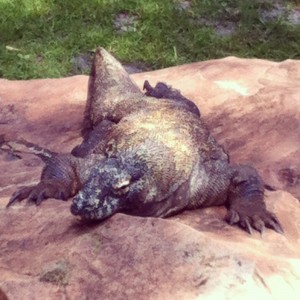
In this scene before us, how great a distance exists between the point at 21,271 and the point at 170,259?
0.52 m

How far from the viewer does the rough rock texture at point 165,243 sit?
2.65 meters

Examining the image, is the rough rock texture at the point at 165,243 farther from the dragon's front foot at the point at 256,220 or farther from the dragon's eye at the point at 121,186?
the dragon's eye at the point at 121,186

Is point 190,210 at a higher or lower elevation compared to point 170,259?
lower

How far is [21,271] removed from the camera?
9.07 feet

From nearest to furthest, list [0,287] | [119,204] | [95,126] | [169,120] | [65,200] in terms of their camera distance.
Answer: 1. [0,287]
2. [119,204]
3. [65,200]
4. [169,120]
5. [95,126]

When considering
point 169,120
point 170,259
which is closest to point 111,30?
point 169,120

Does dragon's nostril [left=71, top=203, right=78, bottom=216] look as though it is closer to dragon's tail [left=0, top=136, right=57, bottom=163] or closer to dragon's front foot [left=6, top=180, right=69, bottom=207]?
dragon's front foot [left=6, top=180, right=69, bottom=207]

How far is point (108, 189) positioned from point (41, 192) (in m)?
0.45

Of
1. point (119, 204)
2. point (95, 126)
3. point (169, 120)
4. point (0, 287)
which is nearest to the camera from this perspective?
point (0, 287)

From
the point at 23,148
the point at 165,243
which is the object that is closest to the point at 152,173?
the point at 165,243

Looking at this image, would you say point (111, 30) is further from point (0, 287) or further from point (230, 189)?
point (0, 287)

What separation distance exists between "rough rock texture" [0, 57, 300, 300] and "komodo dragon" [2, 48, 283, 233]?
0.24 feet

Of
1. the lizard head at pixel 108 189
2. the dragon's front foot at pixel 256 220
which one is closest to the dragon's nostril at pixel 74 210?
the lizard head at pixel 108 189

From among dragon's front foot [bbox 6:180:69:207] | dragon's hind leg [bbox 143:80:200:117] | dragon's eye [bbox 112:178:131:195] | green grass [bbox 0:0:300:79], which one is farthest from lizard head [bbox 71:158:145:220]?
green grass [bbox 0:0:300:79]
